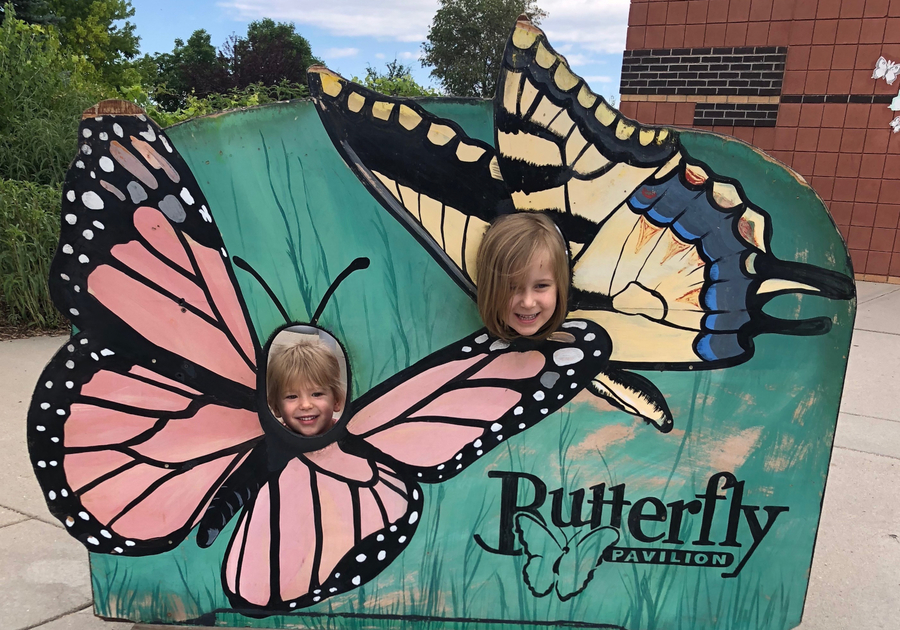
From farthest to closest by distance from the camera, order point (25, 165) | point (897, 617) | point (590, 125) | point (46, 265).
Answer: point (25, 165)
point (46, 265)
point (897, 617)
point (590, 125)

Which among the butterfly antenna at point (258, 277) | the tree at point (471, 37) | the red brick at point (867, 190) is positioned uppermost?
the tree at point (471, 37)

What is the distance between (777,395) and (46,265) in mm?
4968

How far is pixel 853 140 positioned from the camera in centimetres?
664

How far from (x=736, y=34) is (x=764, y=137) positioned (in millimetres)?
1169

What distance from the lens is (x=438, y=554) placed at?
170cm

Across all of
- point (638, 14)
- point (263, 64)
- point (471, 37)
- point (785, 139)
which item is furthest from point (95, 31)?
point (785, 139)

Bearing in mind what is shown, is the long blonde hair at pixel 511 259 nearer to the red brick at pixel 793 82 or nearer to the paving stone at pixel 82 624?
the paving stone at pixel 82 624

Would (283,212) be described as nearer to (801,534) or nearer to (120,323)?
(120,323)

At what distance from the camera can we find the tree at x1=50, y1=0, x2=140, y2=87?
2055cm

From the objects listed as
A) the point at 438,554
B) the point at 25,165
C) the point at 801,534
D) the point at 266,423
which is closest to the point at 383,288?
the point at 266,423

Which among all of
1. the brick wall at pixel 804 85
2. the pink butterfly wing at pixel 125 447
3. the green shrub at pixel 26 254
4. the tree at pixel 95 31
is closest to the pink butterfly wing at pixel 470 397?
the pink butterfly wing at pixel 125 447

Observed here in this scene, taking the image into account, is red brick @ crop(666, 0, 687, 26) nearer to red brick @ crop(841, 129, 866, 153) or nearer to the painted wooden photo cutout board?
red brick @ crop(841, 129, 866, 153)

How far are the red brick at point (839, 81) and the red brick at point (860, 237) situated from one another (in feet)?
4.81

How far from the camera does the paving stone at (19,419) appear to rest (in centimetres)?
259
